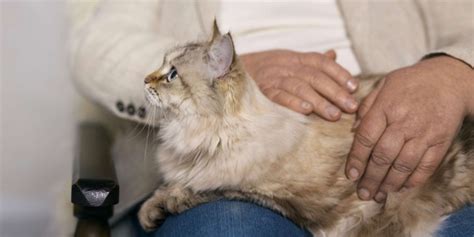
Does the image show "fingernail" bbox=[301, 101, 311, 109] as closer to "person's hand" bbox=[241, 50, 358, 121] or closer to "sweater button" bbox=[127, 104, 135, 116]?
"person's hand" bbox=[241, 50, 358, 121]

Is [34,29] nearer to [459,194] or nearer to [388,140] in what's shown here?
[388,140]

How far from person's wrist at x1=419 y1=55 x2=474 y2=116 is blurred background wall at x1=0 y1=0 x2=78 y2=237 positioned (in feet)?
2.91

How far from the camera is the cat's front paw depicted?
106cm

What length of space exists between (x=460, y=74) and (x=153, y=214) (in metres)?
0.61

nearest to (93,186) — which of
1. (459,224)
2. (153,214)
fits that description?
(153,214)

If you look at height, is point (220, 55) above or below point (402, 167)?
above

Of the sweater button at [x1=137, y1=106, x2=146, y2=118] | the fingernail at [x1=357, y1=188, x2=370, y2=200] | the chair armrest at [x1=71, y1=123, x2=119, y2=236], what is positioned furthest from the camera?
the sweater button at [x1=137, y1=106, x2=146, y2=118]

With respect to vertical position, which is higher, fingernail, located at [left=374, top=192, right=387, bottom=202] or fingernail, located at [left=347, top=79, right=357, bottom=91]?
fingernail, located at [left=347, top=79, right=357, bottom=91]

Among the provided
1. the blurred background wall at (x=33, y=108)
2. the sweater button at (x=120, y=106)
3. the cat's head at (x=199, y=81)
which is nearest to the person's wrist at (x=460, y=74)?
the cat's head at (x=199, y=81)

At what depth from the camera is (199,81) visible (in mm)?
1015

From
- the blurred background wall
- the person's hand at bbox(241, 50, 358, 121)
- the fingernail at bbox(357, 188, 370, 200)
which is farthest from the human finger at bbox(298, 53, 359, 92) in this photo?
the blurred background wall

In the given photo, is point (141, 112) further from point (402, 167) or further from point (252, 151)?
point (402, 167)

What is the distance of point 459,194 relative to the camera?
1.06m

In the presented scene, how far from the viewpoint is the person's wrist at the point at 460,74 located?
1.07 metres
